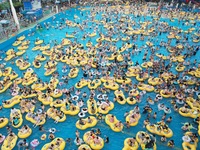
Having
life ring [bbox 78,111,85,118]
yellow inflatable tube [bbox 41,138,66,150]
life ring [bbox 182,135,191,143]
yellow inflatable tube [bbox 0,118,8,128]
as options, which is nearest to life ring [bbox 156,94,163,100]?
life ring [bbox 182,135,191,143]

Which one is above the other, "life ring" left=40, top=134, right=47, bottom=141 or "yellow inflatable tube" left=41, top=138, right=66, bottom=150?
"yellow inflatable tube" left=41, top=138, right=66, bottom=150

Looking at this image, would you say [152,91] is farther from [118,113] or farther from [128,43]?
[128,43]

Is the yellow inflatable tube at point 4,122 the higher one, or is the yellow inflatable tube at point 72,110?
the yellow inflatable tube at point 72,110

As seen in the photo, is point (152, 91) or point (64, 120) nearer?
point (64, 120)

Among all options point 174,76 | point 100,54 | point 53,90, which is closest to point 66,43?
point 100,54

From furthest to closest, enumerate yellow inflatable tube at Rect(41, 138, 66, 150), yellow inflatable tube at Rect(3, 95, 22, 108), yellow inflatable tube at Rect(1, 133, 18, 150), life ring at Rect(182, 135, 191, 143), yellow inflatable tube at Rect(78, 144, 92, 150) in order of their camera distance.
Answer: yellow inflatable tube at Rect(3, 95, 22, 108)
life ring at Rect(182, 135, 191, 143)
yellow inflatable tube at Rect(1, 133, 18, 150)
yellow inflatable tube at Rect(41, 138, 66, 150)
yellow inflatable tube at Rect(78, 144, 92, 150)

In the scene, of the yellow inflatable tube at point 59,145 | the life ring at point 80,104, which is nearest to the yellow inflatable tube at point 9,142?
the yellow inflatable tube at point 59,145

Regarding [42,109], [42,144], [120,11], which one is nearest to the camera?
[42,144]

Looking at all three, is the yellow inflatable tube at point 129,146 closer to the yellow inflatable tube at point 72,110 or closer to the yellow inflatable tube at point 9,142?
the yellow inflatable tube at point 72,110

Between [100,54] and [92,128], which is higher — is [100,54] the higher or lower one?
the higher one

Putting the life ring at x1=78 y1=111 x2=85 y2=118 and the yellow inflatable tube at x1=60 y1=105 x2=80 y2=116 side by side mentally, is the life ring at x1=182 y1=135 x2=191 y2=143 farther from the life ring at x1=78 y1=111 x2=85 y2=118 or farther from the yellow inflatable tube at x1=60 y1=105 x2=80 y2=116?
the yellow inflatable tube at x1=60 y1=105 x2=80 y2=116

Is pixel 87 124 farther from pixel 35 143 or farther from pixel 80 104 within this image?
pixel 35 143
